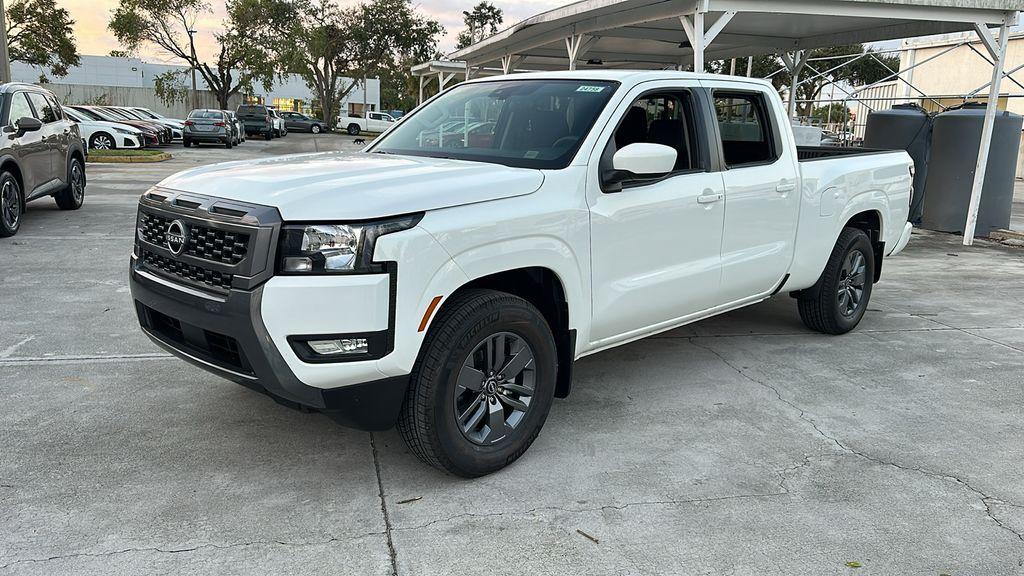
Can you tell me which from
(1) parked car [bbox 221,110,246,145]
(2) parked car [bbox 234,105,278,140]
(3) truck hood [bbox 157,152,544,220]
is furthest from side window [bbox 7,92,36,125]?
(2) parked car [bbox 234,105,278,140]

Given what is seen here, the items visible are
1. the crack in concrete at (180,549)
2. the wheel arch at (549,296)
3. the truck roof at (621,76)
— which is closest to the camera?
the crack in concrete at (180,549)

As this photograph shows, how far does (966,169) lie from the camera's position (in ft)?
41.0

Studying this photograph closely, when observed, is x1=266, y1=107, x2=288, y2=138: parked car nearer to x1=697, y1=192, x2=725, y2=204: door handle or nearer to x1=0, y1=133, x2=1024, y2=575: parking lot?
x1=0, y1=133, x2=1024, y2=575: parking lot

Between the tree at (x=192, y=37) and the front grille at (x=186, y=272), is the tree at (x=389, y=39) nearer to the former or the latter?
the tree at (x=192, y=37)

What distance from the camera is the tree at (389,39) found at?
5262cm

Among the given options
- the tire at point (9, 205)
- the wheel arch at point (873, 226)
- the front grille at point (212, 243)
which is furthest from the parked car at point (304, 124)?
the front grille at point (212, 243)

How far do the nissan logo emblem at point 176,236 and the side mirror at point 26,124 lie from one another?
7.42 metres

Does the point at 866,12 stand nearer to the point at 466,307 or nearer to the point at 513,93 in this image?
the point at 513,93

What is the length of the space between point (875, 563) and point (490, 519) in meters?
1.51

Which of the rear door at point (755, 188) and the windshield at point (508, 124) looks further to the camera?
the rear door at point (755, 188)

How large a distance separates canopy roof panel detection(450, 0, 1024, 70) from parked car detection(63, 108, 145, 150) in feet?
39.1

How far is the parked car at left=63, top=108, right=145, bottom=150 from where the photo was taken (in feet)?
80.7

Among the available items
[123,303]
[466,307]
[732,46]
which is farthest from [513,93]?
[732,46]

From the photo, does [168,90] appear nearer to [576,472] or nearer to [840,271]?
[840,271]
